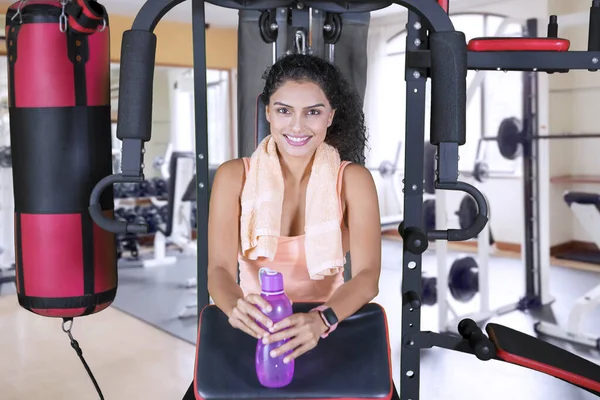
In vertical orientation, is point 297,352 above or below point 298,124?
below

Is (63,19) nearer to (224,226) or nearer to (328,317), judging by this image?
(224,226)

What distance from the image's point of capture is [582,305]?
307 centimetres

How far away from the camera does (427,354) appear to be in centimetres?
279

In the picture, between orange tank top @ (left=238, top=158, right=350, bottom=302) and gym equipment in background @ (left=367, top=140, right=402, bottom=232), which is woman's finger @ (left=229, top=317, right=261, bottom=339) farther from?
gym equipment in background @ (left=367, top=140, right=402, bottom=232)

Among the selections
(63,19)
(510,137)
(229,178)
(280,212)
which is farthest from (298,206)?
(510,137)

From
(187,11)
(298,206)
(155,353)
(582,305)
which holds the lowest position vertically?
(155,353)

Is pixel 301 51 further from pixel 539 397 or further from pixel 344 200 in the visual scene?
pixel 539 397

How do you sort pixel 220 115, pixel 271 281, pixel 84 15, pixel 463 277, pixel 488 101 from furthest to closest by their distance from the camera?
pixel 220 115, pixel 488 101, pixel 463 277, pixel 84 15, pixel 271 281

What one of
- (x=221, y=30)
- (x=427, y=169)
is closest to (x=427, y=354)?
(x=427, y=169)

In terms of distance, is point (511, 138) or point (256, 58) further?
point (511, 138)

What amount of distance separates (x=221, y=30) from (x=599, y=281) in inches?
170

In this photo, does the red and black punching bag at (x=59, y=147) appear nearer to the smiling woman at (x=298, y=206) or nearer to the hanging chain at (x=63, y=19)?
the hanging chain at (x=63, y=19)

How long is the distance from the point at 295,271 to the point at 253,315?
1.03ft

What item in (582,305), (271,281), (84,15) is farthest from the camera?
(582,305)
